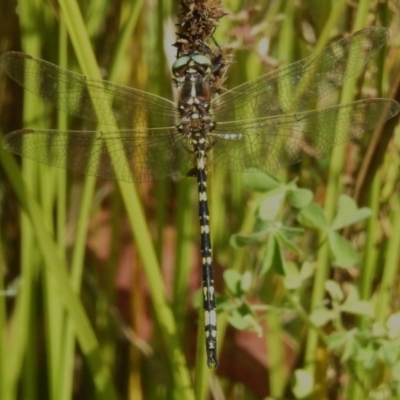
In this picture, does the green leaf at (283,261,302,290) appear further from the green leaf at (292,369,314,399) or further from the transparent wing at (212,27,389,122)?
the transparent wing at (212,27,389,122)

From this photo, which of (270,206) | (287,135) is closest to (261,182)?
(270,206)

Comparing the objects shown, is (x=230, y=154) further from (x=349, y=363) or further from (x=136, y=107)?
(x=349, y=363)

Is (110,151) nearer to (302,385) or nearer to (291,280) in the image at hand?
(291,280)

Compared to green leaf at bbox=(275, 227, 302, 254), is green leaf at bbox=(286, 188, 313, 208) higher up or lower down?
higher up

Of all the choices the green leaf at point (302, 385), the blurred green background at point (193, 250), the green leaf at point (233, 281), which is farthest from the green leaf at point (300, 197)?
the green leaf at point (302, 385)

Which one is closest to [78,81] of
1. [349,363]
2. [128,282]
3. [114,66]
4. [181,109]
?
[114,66]

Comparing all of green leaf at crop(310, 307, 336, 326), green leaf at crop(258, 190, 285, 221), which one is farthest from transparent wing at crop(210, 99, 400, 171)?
green leaf at crop(310, 307, 336, 326)

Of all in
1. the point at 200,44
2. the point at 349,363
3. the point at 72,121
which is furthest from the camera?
the point at 72,121
